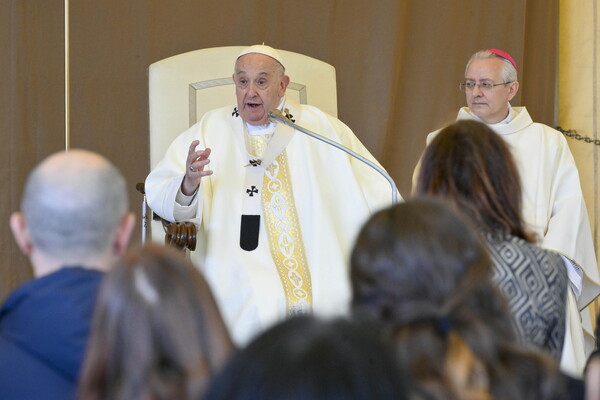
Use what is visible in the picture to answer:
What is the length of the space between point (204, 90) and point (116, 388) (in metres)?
4.26

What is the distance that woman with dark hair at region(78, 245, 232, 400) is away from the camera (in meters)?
1.43

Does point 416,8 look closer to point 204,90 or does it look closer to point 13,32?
point 204,90

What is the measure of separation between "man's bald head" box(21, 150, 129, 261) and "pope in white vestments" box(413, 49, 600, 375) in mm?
3041

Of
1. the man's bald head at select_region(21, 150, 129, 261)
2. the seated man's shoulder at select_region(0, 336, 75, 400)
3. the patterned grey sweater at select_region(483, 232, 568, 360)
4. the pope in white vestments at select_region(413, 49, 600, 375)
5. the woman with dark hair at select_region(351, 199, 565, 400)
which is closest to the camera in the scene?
the woman with dark hair at select_region(351, 199, 565, 400)

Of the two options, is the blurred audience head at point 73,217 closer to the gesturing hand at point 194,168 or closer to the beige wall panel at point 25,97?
the gesturing hand at point 194,168

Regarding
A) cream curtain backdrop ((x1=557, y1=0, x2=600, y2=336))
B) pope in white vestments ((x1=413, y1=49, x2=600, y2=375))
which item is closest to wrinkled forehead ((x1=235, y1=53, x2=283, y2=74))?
pope in white vestments ((x1=413, y1=49, x2=600, y2=375))

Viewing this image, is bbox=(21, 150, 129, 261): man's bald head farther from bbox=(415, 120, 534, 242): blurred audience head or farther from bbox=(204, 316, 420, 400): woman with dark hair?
bbox=(204, 316, 420, 400): woman with dark hair

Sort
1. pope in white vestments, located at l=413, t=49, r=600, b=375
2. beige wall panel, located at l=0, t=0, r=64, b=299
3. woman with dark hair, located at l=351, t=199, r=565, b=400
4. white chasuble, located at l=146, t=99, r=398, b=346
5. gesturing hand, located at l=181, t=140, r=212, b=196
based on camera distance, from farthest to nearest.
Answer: beige wall panel, located at l=0, t=0, r=64, b=299, pope in white vestments, located at l=413, t=49, r=600, b=375, white chasuble, located at l=146, t=99, r=398, b=346, gesturing hand, located at l=181, t=140, r=212, b=196, woman with dark hair, located at l=351, t=199, r=565, b=400

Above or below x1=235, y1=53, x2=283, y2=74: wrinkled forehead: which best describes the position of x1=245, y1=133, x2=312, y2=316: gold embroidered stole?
below

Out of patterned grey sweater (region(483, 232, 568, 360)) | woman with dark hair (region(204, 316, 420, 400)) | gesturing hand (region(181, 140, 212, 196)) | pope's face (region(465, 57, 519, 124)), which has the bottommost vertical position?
patterned grey sweater (region(483, 232, 568, 360))

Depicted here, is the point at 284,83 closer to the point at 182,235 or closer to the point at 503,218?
the point at 182,235

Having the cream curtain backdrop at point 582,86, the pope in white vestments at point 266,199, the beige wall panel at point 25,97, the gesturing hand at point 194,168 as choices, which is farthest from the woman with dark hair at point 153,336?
the cream curtain backdrop at point 582,86

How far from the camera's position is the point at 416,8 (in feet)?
21.4

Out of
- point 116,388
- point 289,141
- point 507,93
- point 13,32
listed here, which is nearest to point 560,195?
point 507,93
